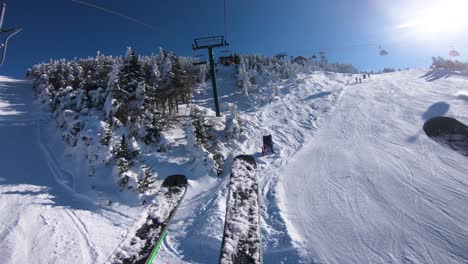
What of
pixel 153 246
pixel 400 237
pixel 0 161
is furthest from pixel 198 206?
pixel 0 161

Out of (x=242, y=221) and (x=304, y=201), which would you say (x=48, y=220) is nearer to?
(x=242, y=221)

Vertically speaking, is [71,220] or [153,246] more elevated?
[153,246]

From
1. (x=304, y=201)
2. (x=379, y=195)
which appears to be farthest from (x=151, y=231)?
(x=379, y=195)

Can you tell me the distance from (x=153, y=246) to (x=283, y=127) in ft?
61.8

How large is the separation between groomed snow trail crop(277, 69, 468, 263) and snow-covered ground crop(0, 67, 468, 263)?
0.04m

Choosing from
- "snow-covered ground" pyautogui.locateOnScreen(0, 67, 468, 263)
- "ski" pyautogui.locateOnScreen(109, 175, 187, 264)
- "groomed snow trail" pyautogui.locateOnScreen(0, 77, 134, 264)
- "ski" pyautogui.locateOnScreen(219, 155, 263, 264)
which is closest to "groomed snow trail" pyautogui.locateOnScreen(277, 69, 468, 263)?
"snow-covered ground" pyautogui.locateOnScreen(0, 67, 468, 263)

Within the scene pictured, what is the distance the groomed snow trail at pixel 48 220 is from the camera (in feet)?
26.8

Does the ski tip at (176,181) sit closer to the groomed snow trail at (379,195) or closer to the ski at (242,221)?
the ski at (242,221)

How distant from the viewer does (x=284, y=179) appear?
12.8 m

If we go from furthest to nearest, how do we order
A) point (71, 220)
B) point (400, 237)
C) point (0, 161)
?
point (0, 161) → point (71, 220) → point (400, 237)

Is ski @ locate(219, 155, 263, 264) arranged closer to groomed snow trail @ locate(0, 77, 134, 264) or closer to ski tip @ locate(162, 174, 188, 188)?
ski tip @ locate(162, 174, 188, 188)

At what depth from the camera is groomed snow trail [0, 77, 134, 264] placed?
816 cm

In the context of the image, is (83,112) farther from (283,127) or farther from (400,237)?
(400,237)

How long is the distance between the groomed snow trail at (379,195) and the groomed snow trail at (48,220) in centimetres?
743
